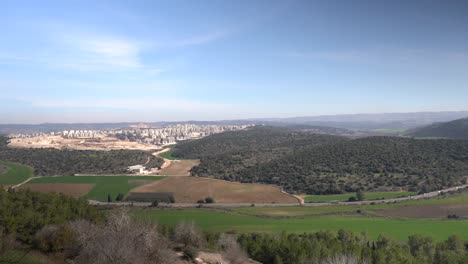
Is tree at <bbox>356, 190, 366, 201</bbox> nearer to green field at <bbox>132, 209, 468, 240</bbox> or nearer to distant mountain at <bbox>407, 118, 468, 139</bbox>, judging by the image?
green field at <bbox>132, 209, 468, 240</bbox>

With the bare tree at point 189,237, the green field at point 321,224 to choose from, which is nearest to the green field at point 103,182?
the green field at point 321,224

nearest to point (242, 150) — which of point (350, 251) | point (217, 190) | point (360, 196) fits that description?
point (217, 190)

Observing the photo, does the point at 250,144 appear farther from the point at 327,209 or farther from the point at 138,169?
the point at 327,209

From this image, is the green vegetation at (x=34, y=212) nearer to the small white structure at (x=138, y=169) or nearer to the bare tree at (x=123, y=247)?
the bare tree at (x=123, y=247)

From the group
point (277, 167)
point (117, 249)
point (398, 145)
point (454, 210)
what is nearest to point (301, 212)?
point (454, 210)

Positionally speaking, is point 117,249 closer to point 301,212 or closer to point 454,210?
point 301,212

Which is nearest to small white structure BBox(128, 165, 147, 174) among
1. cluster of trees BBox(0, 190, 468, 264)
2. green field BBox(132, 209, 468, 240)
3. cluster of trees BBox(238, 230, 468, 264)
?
green field BBox(132, 209, 468, 240)
